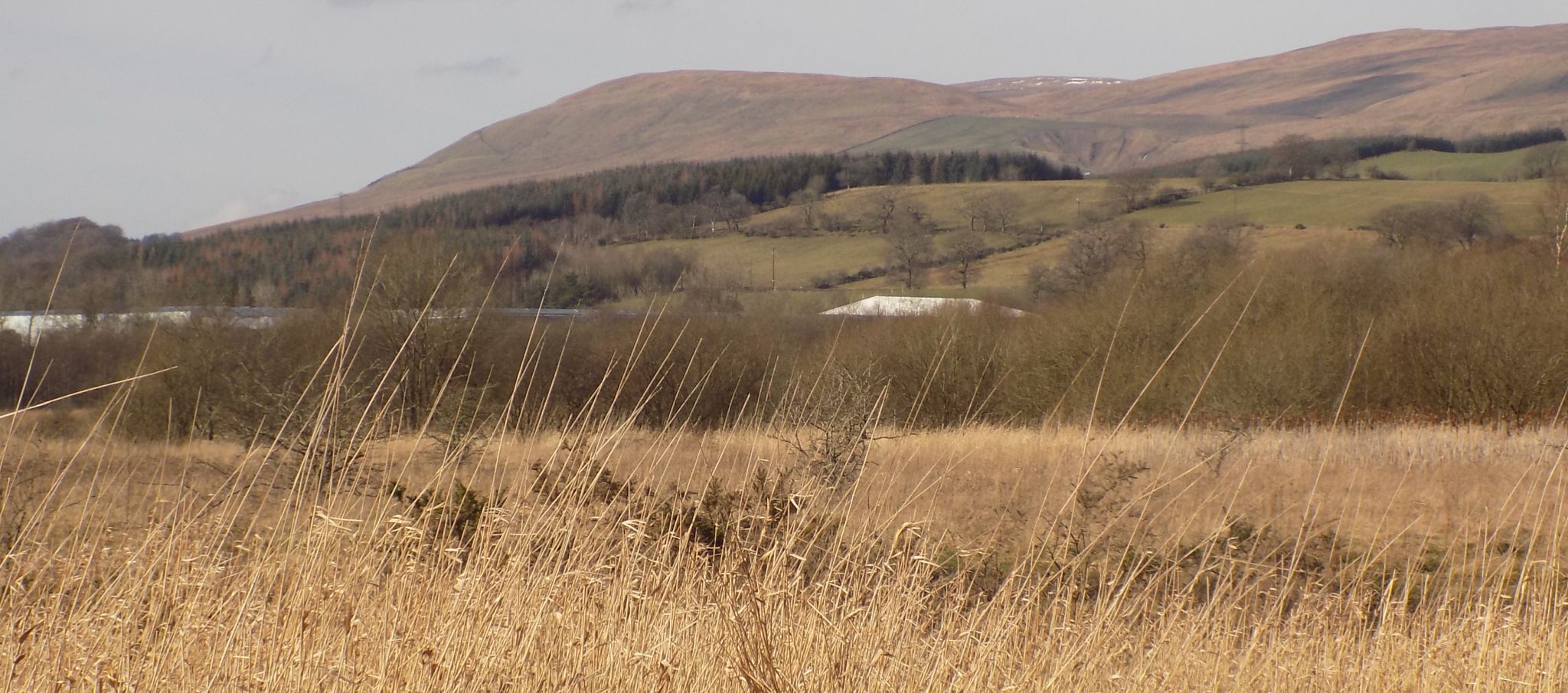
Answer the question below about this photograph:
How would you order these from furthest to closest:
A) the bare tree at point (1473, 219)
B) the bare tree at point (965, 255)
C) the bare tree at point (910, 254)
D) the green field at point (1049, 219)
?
the bare tree at point (910, 254) → the bare tree at point (965, 255) → the green field at point (1049, 219) → the bare tree at point (1473, 219)

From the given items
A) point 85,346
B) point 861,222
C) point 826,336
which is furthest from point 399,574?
point 861,222

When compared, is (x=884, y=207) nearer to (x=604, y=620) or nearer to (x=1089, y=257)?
(x=1089, y=257)

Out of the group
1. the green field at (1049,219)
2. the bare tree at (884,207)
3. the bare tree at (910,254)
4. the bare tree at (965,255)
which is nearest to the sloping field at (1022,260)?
the green field at (1049,219)

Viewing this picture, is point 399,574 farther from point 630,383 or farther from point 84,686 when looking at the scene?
point 630,383

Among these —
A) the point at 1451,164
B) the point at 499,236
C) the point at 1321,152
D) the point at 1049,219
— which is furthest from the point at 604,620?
the point at 1451,164

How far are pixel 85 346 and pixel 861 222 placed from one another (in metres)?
68.7

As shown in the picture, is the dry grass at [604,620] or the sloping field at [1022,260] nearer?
the dry grass at [604,620]

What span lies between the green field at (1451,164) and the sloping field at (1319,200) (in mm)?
4718

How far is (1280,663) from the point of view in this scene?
159 inches

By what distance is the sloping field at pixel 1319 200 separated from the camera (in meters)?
73.1

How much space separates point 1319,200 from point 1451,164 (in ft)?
Result: 85.2

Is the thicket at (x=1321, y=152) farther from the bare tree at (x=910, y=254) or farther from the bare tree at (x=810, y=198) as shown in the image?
the bare tree at (x=910, y=254)

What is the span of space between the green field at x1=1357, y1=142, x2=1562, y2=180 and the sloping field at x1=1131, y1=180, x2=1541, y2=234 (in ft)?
15.5

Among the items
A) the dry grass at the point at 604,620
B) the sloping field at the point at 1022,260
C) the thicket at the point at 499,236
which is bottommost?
the sloping field at the point at 1022,260
